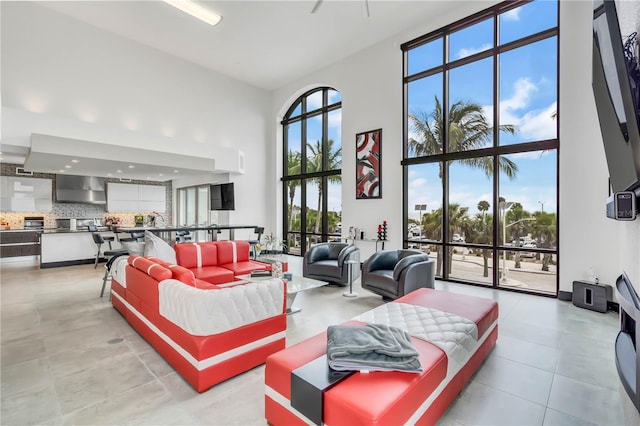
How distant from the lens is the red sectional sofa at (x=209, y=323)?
2.29 metres

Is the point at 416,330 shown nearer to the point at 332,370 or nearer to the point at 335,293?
the point at 332,370

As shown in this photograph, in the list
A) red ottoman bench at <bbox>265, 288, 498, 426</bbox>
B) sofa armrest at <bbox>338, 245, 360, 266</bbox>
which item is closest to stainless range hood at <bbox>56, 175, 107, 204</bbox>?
sofa armrest at <bbox>338, 245, 360, 266</bbox>

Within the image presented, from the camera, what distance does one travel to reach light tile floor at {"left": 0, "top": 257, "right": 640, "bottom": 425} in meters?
2.01

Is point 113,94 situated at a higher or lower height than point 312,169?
higher

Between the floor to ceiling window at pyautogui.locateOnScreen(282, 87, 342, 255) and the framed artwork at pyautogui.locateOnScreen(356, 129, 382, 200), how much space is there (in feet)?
2.97

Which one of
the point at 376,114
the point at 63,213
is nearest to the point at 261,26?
the point at 376,114

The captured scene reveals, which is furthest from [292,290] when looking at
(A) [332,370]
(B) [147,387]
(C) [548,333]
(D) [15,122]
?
(D) [15,122]

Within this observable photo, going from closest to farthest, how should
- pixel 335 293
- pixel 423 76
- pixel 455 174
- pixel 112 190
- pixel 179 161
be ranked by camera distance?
pixel 335 293 → pixel 455 174 → pixel 423 76 → pixel 179 161 → pixel 112 190

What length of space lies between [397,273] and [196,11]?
6141 millimetres

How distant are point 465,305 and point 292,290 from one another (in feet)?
6.35

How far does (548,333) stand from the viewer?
11.0 feet

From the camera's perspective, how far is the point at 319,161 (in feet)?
29.1

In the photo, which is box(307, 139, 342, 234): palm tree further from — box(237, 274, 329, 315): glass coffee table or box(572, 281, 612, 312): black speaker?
box(572, 281, 612, 312): black speaker

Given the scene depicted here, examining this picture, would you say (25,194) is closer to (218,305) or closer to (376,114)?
(218,305)
